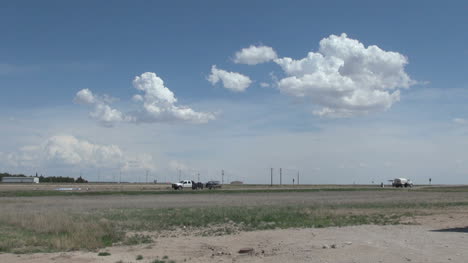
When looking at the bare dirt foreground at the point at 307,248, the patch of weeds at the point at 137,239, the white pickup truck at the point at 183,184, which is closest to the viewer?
the bare dirt foreground at the point at 307,248

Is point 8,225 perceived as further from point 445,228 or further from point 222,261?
point 445,228

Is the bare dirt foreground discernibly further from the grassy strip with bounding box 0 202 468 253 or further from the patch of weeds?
the grassy strip with bounding box 0 202 468 253

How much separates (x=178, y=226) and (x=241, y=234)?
16.3 ft

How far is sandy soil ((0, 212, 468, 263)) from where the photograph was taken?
14.0 metres

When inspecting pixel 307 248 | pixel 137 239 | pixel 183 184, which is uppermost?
pixel 183 184

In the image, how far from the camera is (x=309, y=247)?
15.8 m

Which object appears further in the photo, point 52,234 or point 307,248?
point 52,234

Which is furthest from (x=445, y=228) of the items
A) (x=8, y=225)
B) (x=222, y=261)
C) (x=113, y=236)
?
(x=8, y=225)

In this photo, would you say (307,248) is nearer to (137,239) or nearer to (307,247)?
(307,247)

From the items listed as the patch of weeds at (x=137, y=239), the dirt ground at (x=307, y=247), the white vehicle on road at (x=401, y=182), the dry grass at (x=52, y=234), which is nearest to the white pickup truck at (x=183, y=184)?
the white vehicle on road at (x=401, y=182)

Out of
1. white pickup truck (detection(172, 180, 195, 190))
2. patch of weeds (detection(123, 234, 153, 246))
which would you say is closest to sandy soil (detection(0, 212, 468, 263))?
patch of weeds (detection(123, 234, 153, 246))

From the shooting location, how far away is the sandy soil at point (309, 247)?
14.0 metres

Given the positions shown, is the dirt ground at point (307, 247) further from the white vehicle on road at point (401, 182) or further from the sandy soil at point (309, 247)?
the white vehicle on road at point (401, 182)

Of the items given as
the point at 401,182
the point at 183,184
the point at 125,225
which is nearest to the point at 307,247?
the point at 125,225
